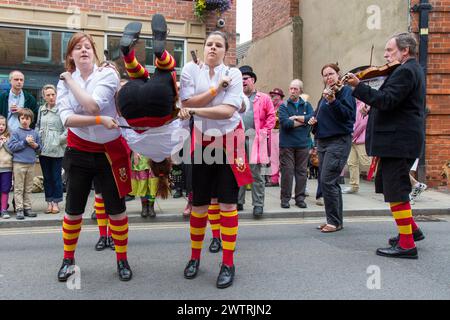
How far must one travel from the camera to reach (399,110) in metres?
4.57

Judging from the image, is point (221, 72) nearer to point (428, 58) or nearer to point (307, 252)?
point (307, 252)

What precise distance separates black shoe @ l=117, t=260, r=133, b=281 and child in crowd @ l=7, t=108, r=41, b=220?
10.9 ft

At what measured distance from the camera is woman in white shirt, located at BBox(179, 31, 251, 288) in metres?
3.63

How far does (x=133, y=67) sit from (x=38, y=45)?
23.8ft

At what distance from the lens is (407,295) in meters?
3.59

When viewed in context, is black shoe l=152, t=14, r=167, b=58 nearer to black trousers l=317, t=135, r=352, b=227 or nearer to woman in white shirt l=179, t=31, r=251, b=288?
woman in white shirt l=179, t=31, r=251, b=288

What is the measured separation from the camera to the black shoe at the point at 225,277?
374 cm

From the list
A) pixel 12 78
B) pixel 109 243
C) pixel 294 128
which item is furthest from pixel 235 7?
pixel 109 243

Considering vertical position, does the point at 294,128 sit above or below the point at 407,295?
above

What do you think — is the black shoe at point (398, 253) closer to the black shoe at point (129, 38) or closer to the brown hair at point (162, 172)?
the brown hair at point (162, 172)

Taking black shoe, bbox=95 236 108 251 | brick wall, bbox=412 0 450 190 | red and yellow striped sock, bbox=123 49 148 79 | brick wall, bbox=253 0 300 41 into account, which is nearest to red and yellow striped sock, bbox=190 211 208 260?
red and yellow striped sock, bbox=123 49 148 79

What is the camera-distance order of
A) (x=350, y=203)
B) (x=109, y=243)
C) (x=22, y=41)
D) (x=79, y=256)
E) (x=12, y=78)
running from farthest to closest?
1. (x=22, y=41)
2. (x=350, y=203)
3. (x=12, y=78)
4. (x=109, y=243)
5. (x=79, y=256)

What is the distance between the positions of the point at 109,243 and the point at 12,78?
12.6 ft

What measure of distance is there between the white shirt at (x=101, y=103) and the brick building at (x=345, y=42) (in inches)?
310
